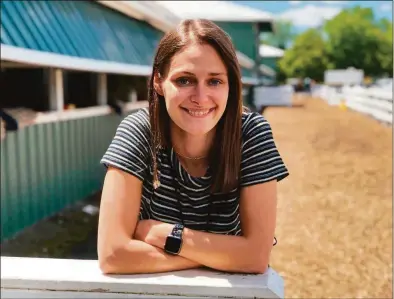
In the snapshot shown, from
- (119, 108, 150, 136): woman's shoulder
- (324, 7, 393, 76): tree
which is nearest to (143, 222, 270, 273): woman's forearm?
(119, 108, 150, 136): woman's shoulder

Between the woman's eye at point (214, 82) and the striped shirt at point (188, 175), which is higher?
the woman's eye at point (214, 82)

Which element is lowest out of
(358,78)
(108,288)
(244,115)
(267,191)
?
(358,78)

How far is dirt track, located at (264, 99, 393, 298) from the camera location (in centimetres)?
432

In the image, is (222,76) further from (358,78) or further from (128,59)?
(358,78)

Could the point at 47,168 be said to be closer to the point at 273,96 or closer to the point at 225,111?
the point at 225,111

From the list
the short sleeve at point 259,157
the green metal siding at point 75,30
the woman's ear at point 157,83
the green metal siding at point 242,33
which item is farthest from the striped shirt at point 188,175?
the green metal siding at point 242,33

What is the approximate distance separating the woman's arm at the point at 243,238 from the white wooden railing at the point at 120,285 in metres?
0.11

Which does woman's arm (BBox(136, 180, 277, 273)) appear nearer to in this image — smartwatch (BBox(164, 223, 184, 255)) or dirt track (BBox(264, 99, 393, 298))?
smartwatch (BBox(164, 223, 184, 255))

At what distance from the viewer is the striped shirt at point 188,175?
171 centimetres

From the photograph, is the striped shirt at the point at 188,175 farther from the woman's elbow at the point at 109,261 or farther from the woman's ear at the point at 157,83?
the woman's elbow at the point at 109,261

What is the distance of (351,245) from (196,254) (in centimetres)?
402

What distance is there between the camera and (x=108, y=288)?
137cm

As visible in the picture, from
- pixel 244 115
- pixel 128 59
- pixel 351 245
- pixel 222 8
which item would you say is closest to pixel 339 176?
pixel 351 245

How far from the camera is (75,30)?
666 centimetres
